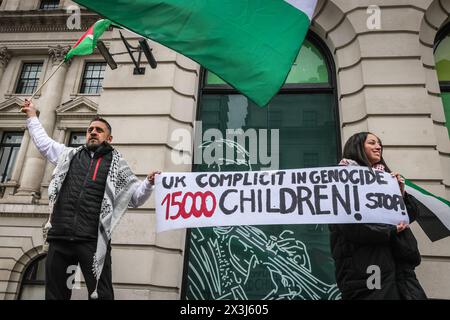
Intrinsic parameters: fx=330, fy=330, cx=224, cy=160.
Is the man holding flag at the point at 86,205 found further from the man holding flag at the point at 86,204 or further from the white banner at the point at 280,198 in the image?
the white banner at the point at 280,198

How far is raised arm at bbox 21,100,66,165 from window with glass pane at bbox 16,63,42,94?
68.1ft

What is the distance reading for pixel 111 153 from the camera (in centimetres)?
328

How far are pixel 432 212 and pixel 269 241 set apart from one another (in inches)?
94.1

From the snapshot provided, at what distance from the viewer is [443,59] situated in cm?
612

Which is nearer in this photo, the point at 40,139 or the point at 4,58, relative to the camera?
the point at 40,139

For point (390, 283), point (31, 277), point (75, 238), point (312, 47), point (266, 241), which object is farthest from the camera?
point (31, 277)

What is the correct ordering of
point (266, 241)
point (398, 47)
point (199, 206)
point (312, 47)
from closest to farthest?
1. point (199, 206)
2. point (266, 241)
3. point (398, 47)
4. point (312, 47)

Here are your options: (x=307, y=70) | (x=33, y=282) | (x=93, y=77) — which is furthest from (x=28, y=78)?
(x=307, y=70)

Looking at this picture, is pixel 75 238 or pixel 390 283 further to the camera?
pixel 75 238

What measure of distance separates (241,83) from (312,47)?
3927 millimetres

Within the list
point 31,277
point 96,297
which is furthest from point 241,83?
point 31,277

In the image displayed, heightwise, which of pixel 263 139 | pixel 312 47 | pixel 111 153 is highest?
pixel 312 47

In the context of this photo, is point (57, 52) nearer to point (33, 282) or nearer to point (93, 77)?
point (93, 77)
